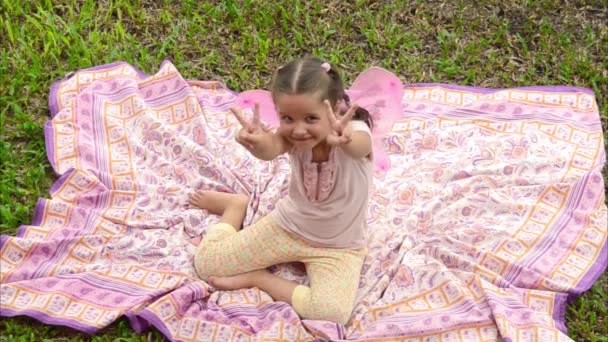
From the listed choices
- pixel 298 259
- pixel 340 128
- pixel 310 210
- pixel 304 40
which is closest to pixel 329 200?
pixel 310 210

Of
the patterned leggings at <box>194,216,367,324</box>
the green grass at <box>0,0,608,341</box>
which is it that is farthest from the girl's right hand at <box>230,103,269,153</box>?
the green grass at <box>0,0,608,341</box>

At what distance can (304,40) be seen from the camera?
15.1 ft

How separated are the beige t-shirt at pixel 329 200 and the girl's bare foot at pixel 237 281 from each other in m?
0.23

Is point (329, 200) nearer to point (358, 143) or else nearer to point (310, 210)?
point (310, 210)

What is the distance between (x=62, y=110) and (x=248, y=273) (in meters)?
1.32

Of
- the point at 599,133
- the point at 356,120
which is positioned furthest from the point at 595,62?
the point at 356,120

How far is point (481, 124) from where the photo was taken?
4.03 meters

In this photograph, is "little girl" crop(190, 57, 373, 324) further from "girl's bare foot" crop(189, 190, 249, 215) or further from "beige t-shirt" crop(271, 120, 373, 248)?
"girl's bare foot" crop(189, 190, 249, 215)

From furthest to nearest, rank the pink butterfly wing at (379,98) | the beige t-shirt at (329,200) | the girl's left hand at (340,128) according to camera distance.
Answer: the pink butterfly wing at (379,98)
the beige t-shirt at (329,200)
the girl's left hand at (340,128)

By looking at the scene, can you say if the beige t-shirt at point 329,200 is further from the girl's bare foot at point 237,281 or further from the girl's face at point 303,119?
the girl's bare foot at point 237,281

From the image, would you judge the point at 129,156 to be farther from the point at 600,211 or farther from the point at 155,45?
the point at 600,211

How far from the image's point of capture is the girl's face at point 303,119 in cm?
282

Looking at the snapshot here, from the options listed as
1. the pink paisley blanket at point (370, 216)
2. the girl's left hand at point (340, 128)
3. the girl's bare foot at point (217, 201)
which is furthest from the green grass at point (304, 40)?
the girl's left hand at point (340, 128)

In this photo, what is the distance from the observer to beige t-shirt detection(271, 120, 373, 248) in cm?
302
